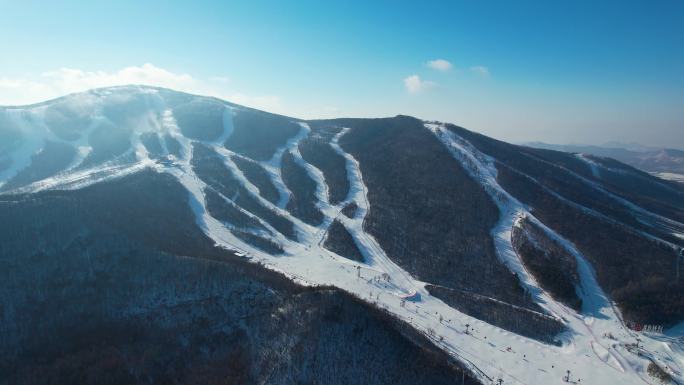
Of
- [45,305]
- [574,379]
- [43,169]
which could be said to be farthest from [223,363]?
[43,169]

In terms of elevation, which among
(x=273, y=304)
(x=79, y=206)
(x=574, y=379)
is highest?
(x=79, y=206)

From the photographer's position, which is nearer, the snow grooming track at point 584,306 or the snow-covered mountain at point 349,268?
the snow-covered mountain at point 349,268

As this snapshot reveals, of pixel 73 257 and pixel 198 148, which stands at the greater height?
pixel 198 148

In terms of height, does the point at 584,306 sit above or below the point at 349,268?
below

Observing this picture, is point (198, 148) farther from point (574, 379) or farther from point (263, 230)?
point (574, 379)

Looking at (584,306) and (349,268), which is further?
(349,268)
